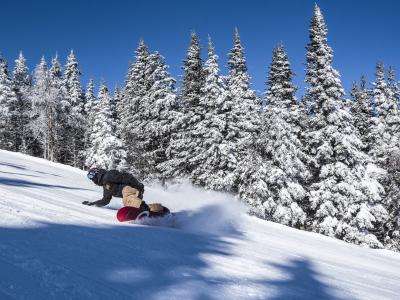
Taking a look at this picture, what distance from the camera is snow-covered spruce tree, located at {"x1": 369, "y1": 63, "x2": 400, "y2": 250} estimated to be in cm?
2881

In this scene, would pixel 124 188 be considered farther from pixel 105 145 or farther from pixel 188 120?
pixel 105 145

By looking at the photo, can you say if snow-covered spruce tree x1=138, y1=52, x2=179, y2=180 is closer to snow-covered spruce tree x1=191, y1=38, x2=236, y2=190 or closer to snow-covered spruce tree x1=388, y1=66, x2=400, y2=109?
snow-covered spruce tree x1=191, y1=38, x2=236, y2=190

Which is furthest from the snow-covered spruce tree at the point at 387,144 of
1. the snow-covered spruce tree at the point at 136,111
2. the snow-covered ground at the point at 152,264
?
the snow-covered ground at the point at 152,264

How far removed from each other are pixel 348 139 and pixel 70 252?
23.9 m

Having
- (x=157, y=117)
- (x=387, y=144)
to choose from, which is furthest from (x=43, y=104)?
(x=387, y=144)

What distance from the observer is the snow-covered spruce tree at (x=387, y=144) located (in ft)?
94.5

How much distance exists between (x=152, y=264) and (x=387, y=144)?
31.3 m

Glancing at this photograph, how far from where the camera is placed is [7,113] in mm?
49094

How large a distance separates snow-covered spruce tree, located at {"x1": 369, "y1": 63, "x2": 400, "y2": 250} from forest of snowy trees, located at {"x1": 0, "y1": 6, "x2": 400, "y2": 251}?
0.27ft

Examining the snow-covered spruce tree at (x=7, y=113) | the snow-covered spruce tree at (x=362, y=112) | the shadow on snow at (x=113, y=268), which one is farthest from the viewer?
the snow-covered spruce tree at (x=7, y=113)

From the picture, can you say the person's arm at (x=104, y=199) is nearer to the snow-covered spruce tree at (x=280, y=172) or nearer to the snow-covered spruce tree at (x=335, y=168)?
the snow-covered spruce tree at (x=280, y=172)

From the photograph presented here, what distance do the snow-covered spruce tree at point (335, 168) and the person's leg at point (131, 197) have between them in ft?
61.5

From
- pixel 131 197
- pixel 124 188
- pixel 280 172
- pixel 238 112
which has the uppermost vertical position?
pixel 238 112

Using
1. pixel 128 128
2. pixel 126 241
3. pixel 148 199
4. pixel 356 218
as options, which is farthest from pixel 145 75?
pixel 126 241
